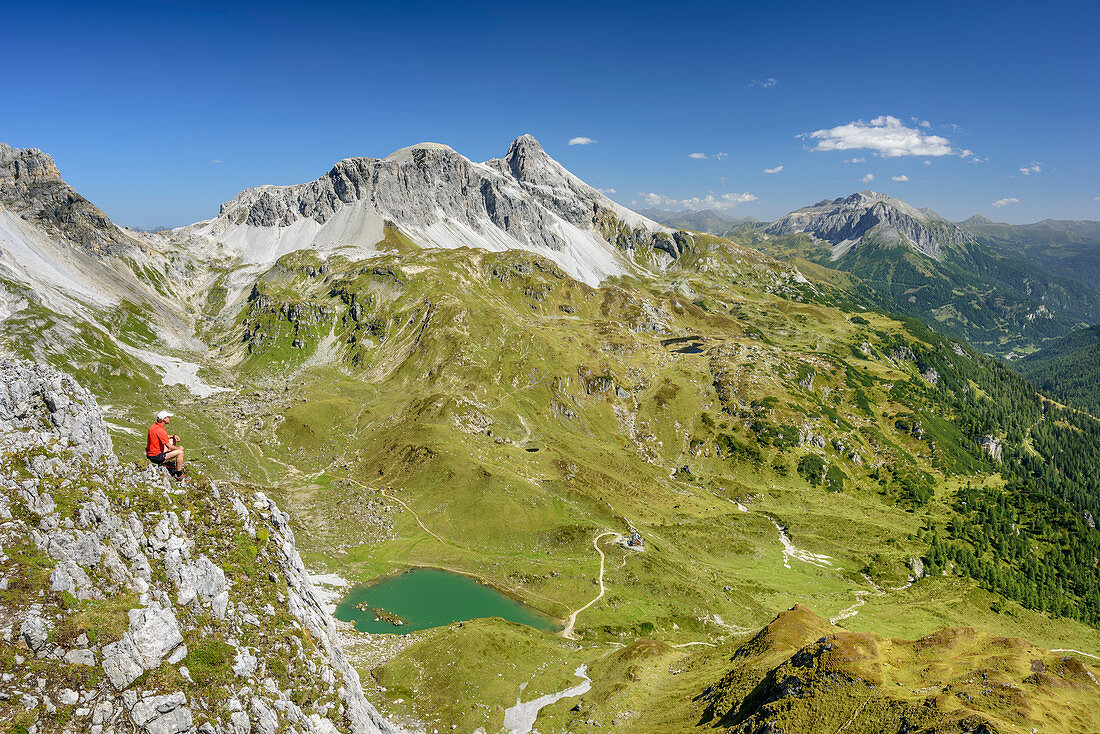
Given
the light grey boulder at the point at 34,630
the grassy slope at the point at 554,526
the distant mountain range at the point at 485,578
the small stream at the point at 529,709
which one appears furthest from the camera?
the grassy slope at the point at 554,526

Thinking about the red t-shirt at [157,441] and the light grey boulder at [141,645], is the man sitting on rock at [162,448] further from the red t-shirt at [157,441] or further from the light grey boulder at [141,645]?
the light grey boulder at [141,645]

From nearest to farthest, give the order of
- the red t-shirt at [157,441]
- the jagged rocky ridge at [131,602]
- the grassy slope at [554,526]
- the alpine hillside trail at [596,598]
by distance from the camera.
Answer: the jagged rocky ridge at [131,602], the red t-shirt at [157,441], the grassy slope at [554,526], the alpine hillside trail at [596,598]

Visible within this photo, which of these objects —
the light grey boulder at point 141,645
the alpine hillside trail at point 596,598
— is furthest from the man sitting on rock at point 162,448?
the alpine hillside trail at point 596,598

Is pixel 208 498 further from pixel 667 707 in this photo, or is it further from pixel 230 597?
pixel 667 707

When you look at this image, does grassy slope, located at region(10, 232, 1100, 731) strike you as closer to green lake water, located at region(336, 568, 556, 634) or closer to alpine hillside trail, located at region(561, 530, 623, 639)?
alpine hillside trail, located at region(561, 530, 623, 639)

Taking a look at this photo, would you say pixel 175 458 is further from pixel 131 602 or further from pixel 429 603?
pixel 429 603

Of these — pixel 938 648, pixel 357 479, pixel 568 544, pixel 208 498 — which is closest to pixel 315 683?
pixel 208 498

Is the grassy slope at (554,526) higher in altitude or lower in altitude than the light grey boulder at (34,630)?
lower

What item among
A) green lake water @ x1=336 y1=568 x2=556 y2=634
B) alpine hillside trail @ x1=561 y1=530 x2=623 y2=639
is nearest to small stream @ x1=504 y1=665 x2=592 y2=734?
alpine hillside trail @ x1=561 y1=530 x2=623 y2=639
